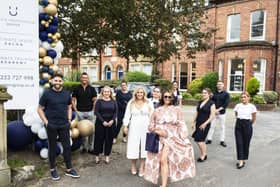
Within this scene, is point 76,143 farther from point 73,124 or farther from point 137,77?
point 137,77

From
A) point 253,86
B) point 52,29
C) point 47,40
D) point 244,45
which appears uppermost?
point 244,45

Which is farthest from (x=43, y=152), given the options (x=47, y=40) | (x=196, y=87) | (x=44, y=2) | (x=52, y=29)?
(x=196, y=87)

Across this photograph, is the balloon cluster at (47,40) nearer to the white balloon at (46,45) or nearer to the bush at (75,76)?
the white balloon at (46,45)

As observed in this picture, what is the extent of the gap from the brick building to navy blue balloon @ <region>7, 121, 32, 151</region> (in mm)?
14716

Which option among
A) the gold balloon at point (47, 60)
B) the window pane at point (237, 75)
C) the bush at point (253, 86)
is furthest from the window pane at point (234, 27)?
the gold balloon at point (47, 60)

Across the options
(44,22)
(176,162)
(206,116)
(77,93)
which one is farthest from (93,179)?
(44,22)

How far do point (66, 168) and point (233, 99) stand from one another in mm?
14997

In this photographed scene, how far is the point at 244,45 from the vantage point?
61.4 ft

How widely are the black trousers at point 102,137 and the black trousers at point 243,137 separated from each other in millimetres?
2648

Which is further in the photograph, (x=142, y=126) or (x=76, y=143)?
(x=76, y=143)

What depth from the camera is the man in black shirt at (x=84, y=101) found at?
594cm

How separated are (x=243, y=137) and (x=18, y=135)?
15.0 ft

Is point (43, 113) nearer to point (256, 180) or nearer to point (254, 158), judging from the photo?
point (256, 180)

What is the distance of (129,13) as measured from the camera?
7.85m
